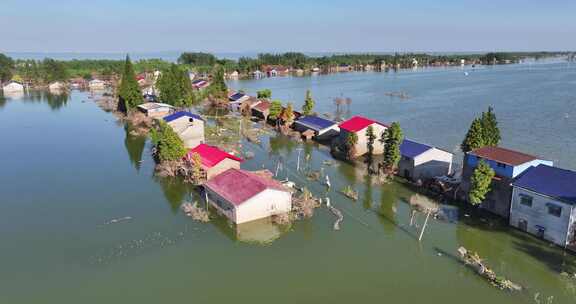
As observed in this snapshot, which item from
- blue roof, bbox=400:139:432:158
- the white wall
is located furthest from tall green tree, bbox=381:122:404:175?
the white wall

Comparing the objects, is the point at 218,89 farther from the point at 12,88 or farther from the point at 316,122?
the point at 12,88

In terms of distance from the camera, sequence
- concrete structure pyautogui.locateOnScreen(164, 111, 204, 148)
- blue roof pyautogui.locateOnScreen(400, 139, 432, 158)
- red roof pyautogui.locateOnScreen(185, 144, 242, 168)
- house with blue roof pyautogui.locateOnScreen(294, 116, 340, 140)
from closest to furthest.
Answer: red roof pyautogui.locateOnScreen(185, 144, 242, 168) → blue roof pyautogui.locateOnScreen(400, 139, 432, 158) → concrete structure pyautogui.locateOnScreen(164, 111, 204, 148) → house with blue roof pyautogui.locateOnScreen(294, 116, 340, 140)

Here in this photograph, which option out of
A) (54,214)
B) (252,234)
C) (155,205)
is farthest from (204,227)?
(54,214)

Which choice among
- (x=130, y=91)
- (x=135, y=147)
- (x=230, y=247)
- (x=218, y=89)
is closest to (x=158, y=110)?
(x=130, y=91)

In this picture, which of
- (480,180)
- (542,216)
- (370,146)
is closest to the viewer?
(542,216)

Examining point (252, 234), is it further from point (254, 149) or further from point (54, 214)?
point (254, 149)

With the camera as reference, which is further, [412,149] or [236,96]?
[236,96]

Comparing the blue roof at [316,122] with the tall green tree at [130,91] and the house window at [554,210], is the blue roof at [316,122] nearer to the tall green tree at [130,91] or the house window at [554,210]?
the tall green tree at [130,91]

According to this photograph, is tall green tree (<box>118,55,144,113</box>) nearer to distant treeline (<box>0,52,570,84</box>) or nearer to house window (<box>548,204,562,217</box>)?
distant treeline (<box>0,52,570,84</box>)
